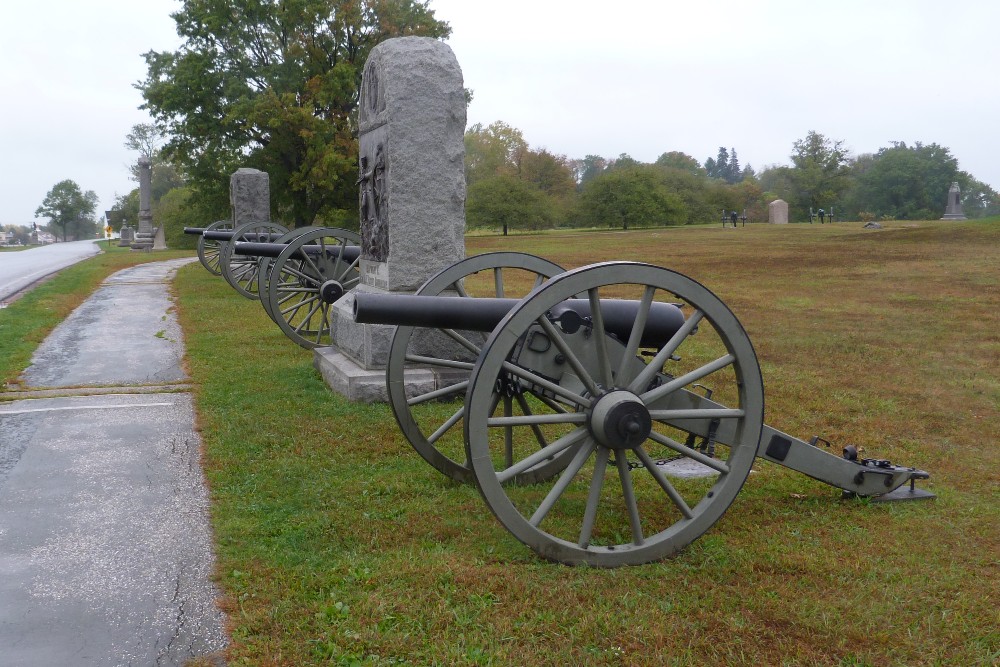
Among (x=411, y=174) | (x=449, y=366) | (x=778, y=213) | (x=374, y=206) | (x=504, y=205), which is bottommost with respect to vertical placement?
(x=449, y=366)

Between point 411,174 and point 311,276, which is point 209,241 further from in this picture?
point 411,174

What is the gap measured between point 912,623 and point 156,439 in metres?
5.09

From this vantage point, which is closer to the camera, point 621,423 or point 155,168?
point 621,423

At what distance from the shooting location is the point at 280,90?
28.2 meters

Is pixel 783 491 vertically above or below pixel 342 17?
below

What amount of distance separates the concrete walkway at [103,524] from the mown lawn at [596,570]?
165 mm

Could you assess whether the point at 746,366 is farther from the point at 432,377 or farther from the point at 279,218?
the point at 279,218

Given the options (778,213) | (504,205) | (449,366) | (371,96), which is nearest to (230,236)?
(371,96)

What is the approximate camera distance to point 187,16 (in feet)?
94.5

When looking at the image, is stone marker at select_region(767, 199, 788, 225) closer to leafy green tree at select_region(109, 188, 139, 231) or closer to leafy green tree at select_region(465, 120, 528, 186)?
leafy green tree at select_region(465, 120, 528, 186)

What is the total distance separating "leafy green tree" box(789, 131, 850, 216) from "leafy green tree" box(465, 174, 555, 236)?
2646 centimetres

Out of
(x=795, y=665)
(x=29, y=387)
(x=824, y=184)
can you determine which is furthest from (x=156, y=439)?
(x=824, y=184)

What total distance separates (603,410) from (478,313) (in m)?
0.79

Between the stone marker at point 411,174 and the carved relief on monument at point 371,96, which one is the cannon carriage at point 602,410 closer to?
the stone marker at point 411,174
